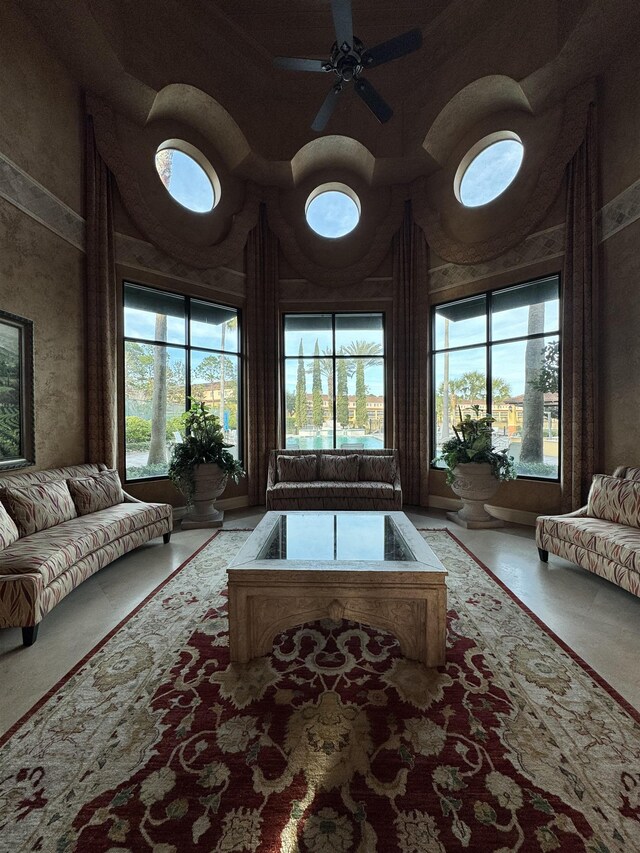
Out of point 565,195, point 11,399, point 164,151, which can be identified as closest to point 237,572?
point 11,399

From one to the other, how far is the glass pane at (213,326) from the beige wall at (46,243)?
5.33ft

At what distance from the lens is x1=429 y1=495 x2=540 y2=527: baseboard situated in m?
5.05

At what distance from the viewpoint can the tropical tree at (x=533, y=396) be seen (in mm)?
5133

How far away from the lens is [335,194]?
6.52 m

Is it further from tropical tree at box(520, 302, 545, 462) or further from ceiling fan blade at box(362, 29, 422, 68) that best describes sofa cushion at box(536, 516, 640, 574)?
ceiling fan blade at box(362, 29, 422, 68)

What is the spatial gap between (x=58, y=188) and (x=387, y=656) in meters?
5.80

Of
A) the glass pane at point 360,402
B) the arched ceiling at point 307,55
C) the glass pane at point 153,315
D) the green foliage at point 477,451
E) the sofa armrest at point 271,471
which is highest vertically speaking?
the arched ceiling at point 307,55

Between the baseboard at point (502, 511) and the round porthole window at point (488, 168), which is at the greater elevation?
the round porthole window at point (488, 168)

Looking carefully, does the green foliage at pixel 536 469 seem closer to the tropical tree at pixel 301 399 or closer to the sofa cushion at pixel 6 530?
the tropical tree at pixel 301 399

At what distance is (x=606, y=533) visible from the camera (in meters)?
3.04

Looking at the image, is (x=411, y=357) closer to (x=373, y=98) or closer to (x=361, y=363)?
(x=361, y=363)

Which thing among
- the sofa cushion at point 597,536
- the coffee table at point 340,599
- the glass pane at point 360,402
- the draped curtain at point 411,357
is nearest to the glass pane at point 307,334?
the glass pane at point 360,402

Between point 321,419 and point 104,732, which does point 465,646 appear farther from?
point 321,419

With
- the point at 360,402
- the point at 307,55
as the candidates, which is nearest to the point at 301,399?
the point at 360,402
